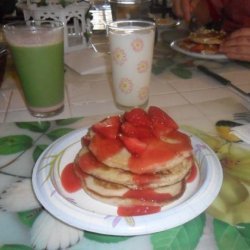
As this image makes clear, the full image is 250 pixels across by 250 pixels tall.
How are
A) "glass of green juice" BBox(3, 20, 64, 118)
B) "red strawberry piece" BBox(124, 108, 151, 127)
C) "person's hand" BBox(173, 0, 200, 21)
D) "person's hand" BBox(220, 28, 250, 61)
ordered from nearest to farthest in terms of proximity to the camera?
1. "red strawberry piece" BBox(124, 108, 151, 127)
2. "glass of green juice" BBox(3, 20, 64, 118)
3. "person's hand" BBox(220, 28, 250, 61)
4. "person's hand" BBox(173, 0, 200, 21)

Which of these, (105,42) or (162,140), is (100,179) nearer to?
(162,140)

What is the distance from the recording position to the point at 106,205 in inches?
21.8

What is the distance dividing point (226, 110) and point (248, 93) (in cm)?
14

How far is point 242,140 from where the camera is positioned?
78 cm

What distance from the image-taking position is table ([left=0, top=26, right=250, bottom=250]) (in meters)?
0.50

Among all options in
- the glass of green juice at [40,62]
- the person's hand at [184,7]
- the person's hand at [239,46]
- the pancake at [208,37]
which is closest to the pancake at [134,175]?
the glass of green juice at [40,62]

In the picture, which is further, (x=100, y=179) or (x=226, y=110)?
(x=226, y=110)

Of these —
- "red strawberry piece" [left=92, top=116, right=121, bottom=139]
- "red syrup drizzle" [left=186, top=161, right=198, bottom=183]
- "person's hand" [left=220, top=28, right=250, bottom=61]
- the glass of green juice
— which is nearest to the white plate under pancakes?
"red syrup drizzle" [left=186, top=161, right=198, bottom=183]

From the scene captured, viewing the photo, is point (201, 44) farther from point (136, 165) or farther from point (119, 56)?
point (136, 165)

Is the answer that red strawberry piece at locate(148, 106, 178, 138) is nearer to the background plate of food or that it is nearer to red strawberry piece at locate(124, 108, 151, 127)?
red strawberry piece at locate(124, 108, 151, 127)

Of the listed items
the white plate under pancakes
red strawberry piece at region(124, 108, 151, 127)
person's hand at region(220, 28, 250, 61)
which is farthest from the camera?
person's hand at region(220, 28, 250, 61)

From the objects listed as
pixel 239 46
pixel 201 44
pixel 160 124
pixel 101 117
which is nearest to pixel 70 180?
pixel 160 124

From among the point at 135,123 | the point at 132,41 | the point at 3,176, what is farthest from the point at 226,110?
the point at 3,176

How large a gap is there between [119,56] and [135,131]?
16.2 inches
